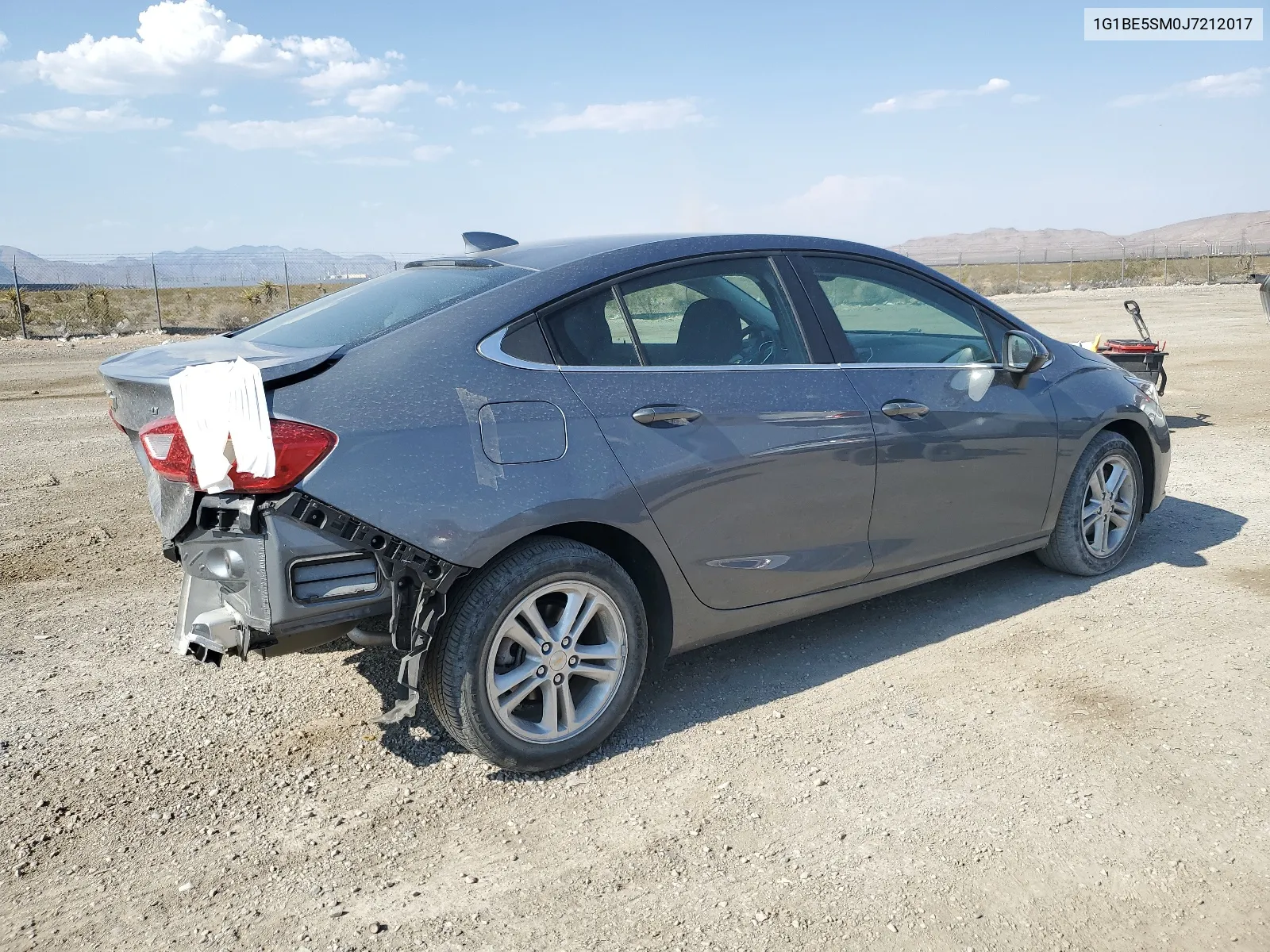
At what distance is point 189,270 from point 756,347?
34.1m

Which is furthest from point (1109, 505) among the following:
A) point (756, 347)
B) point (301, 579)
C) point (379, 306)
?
point (301, 579)

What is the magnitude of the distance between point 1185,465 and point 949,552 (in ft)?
14.5

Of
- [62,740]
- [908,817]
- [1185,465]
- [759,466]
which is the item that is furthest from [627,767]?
[1185,465]

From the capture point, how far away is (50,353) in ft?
65.8

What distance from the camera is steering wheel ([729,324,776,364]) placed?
3.83 metres

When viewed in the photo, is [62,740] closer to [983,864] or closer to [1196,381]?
[983,864]

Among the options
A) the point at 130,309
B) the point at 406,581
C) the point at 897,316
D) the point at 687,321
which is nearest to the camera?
the point at 406,581

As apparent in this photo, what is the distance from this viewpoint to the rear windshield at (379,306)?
338cm

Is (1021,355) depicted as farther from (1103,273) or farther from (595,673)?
(1103,273)

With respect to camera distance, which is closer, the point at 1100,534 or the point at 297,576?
the point at 297,576

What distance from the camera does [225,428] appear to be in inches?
112

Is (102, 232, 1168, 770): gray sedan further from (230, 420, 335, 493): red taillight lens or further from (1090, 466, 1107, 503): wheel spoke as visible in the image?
(1090, 466, 1107, 503): wheel spoke

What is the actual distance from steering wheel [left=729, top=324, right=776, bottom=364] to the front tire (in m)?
0.98

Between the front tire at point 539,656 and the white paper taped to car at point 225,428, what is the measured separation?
0.76 m
